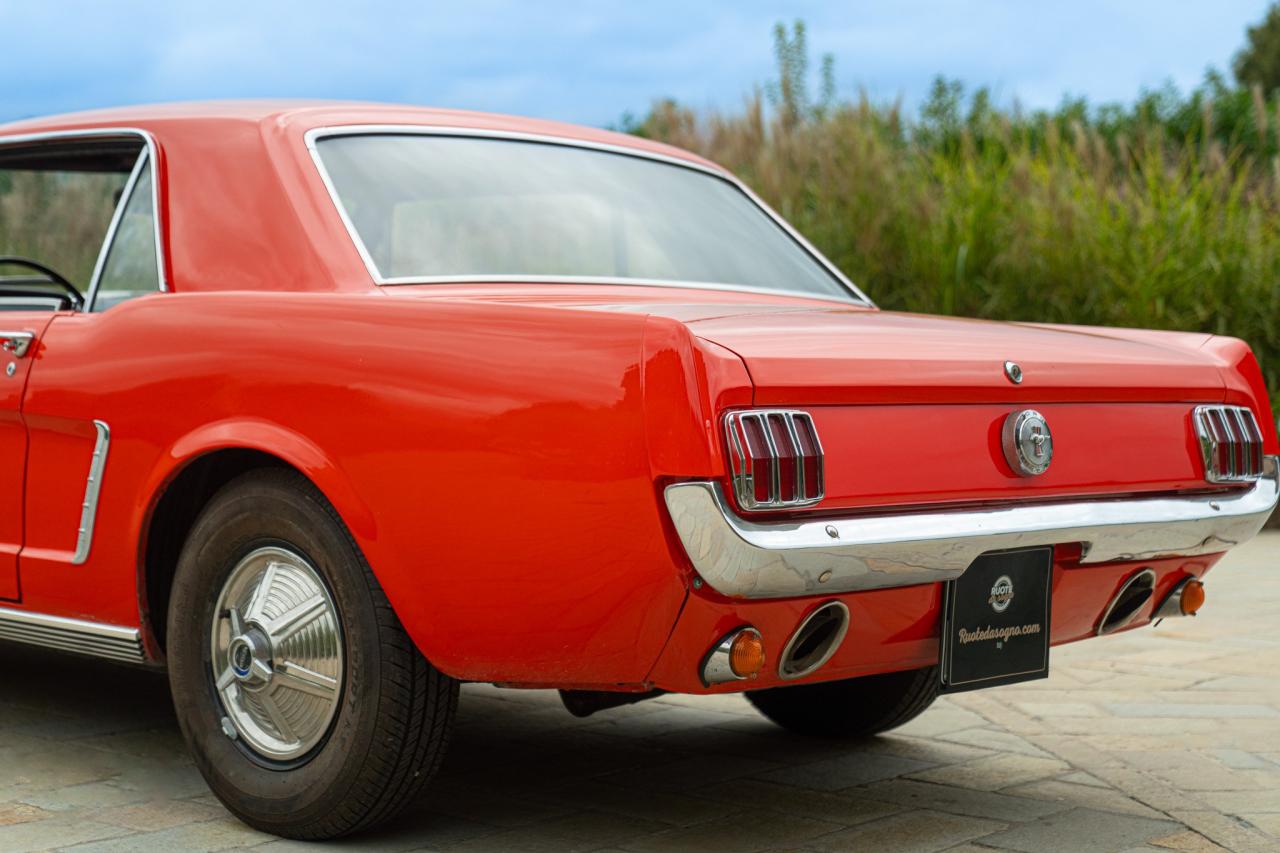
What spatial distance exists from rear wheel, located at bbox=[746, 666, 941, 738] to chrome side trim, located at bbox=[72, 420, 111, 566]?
70.8 inches

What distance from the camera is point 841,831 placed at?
3.64 m

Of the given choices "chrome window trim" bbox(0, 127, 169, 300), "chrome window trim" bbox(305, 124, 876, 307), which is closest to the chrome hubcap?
"chrome window trim" bbox(305, 124, 876, 307)

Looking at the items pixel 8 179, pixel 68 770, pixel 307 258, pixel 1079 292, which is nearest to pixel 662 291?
pixel 307 258

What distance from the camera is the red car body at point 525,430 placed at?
2.96 meters

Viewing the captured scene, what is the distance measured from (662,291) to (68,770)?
1.84 meters

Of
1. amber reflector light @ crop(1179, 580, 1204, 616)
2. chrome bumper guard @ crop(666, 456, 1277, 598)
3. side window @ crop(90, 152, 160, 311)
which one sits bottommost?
amber reflector light @ crop(1179, 580, 1204, 616)

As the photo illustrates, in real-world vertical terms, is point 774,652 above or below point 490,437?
below

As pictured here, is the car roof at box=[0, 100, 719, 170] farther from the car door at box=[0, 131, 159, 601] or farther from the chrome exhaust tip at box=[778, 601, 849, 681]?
the chrome exhaust tip at box=[778, 601, 849, 681]

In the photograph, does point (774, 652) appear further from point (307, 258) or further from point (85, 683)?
point (85, 683)

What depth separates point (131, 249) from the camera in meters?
4.18

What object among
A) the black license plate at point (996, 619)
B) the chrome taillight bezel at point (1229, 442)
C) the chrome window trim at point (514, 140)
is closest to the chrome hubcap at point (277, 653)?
the chrome window trim at point (514, 140)

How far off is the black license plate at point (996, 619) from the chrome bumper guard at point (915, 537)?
2.8 inches

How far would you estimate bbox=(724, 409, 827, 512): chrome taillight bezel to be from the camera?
289 cm

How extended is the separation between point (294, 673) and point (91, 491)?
709 millimetres
